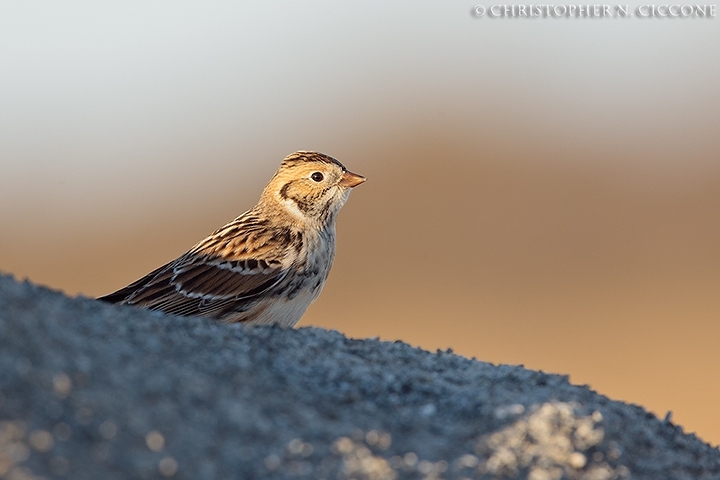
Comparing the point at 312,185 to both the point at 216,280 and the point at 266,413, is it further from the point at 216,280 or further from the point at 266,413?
the point at 266,413

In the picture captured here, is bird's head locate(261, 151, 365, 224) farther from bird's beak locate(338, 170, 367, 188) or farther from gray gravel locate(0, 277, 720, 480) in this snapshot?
gray gravel locate(0, 277, 720, 480)

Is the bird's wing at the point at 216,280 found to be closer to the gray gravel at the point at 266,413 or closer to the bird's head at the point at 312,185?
the bird's head at the point at 312,185

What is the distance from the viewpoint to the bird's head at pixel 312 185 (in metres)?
8.95

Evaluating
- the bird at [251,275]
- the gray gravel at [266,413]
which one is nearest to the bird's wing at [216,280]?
the bird at [251,275]

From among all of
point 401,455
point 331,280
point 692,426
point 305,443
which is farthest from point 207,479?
point 331,280

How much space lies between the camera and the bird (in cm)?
795

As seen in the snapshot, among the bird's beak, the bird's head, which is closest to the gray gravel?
the bird's head

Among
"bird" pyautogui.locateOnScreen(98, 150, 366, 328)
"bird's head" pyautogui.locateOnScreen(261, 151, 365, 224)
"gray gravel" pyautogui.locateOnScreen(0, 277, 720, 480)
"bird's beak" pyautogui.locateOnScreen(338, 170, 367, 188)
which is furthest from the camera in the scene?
"bird's beak" pyautogui.locateOnScreen(338, 170, 367, 188)

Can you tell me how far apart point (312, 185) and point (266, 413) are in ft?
18.2

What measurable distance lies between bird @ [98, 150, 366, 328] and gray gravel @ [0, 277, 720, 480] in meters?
3.04

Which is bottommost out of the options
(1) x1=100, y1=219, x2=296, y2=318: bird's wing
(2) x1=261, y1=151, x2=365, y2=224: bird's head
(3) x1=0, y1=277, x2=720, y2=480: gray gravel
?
(3) x1=0, y1=277, x2=720, y2=480: gray gravel

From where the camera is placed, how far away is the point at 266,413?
3.63 m

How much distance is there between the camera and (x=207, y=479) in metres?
3.15

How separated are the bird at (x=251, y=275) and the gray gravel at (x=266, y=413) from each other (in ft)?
9.96
